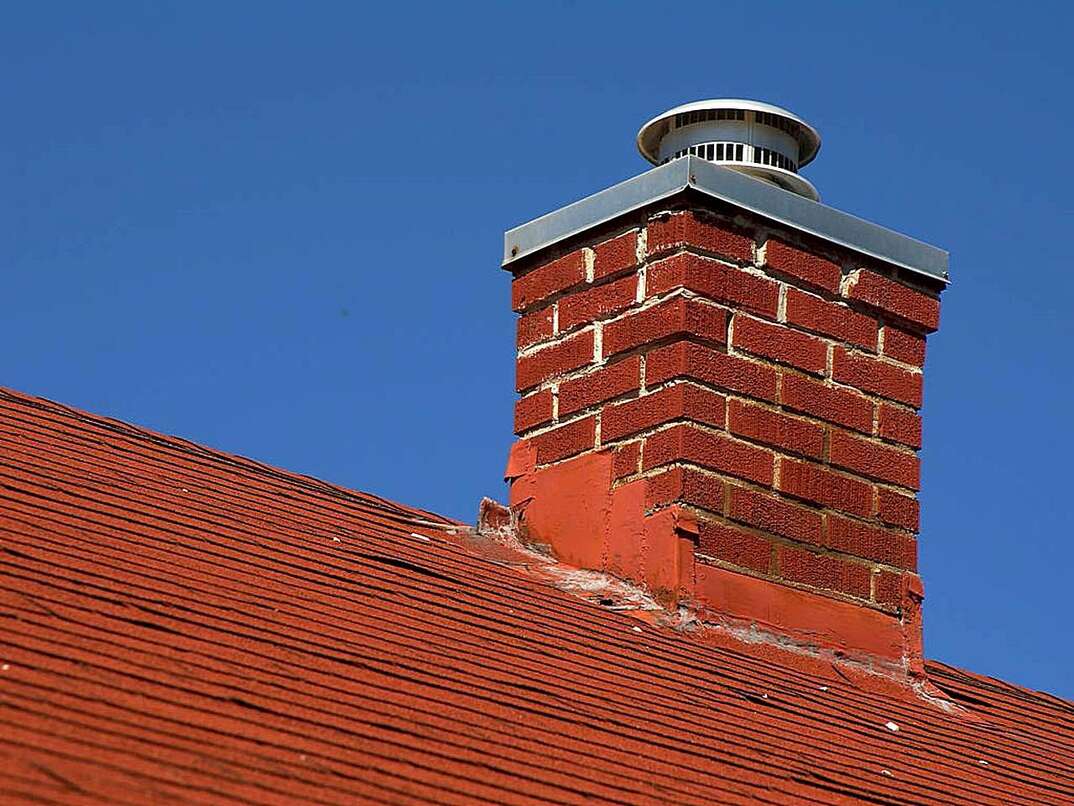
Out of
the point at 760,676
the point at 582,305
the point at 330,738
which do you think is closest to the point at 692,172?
the point at 582,305

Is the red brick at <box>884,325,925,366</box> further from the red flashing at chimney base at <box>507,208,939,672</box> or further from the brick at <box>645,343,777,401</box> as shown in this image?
the brick at <box>645,343,777,401</box>

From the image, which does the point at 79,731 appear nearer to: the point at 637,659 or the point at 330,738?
the point at 330,738

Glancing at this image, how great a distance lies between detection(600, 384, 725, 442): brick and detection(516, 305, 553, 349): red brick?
51 cm

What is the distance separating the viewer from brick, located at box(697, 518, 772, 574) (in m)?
6.42

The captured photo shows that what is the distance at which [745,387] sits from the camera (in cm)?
668

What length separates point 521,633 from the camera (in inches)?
225

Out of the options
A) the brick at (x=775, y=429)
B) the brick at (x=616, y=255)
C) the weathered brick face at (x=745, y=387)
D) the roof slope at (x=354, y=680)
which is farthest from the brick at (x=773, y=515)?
the brick at (x=616, y=255)

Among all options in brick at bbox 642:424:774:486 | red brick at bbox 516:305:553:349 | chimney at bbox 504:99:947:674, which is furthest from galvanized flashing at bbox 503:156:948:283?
brick at bbox 642:424:774:486

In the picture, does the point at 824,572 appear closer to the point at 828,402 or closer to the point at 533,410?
the point at 828,402

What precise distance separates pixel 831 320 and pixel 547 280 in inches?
38.3

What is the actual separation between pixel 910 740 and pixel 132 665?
2585 mm

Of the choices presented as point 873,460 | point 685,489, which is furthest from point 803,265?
point 685,489

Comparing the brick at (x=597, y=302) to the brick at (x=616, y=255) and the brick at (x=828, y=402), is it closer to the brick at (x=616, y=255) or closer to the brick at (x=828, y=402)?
the brick at (x=616, y=255)

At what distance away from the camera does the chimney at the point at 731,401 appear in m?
6.51
